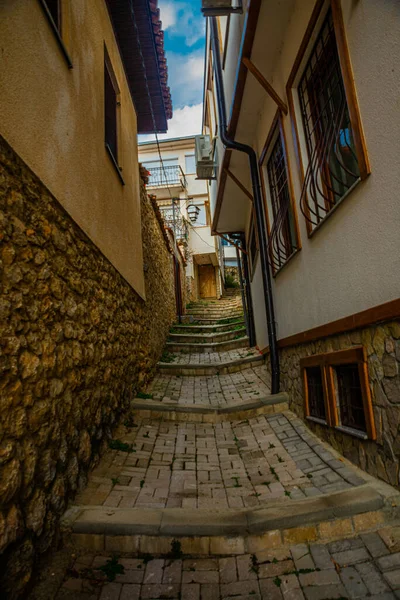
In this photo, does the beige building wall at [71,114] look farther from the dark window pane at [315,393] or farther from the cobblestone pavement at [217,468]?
the dark window pane at [315,393]

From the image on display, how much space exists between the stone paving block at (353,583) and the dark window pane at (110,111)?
5012 millimetres

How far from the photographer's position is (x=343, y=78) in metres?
2.51

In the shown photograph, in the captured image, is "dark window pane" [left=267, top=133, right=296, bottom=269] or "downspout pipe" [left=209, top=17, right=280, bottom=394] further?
"downspout pipe" [left=209, top=17, right=280, bottom=394]

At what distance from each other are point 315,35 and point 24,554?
4.34 metres

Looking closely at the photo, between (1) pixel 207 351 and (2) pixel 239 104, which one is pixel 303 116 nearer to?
(2) pixel 239 104

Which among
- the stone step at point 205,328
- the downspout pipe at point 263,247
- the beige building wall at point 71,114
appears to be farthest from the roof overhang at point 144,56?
the stone step at point 205,328

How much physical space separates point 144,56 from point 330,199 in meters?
4.87

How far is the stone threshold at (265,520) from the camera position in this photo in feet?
7.48

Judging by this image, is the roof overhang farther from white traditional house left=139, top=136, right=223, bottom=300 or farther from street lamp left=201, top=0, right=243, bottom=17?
white traditional house left=139, top=136, right=223, bottom=300

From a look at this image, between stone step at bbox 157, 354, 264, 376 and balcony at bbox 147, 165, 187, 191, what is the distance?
Answer: 15470 mm

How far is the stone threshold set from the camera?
7.48ft

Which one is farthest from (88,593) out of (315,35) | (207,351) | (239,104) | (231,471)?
(207,351)

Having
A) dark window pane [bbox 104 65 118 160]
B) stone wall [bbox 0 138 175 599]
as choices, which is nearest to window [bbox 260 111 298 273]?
dark window pane [bbox 104 65 118 160]

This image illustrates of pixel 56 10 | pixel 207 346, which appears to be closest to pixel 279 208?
pixel 56 10
